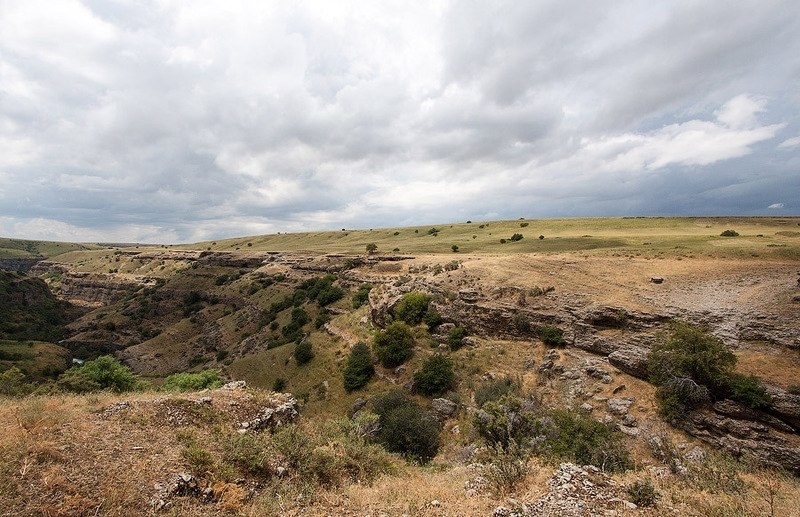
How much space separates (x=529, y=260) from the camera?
1618 inches

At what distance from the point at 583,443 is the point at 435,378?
590 inches

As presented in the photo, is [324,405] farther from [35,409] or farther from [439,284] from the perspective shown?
[35,409]

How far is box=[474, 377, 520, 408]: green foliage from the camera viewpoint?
24.7 meters

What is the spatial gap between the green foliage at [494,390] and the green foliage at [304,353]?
69.1 feet

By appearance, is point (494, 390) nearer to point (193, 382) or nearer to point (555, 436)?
point (555, 436)

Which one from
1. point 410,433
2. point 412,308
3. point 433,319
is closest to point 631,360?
point 410,433

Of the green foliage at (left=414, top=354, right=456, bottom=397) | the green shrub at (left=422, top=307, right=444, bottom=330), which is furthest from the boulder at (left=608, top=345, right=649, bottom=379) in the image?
the green shrub at (left=422, top=307, right=444, bottom=330)

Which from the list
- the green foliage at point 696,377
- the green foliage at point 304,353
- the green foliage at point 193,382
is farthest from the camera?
the green foliage at point 304,353

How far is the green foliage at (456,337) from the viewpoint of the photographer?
32.9m

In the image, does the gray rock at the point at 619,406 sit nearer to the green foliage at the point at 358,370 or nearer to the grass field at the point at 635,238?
the green foliage at the point at 358,370

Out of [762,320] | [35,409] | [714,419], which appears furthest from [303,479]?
[762,320]

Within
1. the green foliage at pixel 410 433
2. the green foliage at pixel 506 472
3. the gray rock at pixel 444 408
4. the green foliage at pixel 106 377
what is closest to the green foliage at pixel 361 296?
the gray rock at pixel 444 408

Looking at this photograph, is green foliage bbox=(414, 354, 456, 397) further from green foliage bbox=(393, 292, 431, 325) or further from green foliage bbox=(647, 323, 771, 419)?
green foliage bbox=(647, 323, 771, 419)

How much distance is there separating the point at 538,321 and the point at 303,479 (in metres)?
23.9
